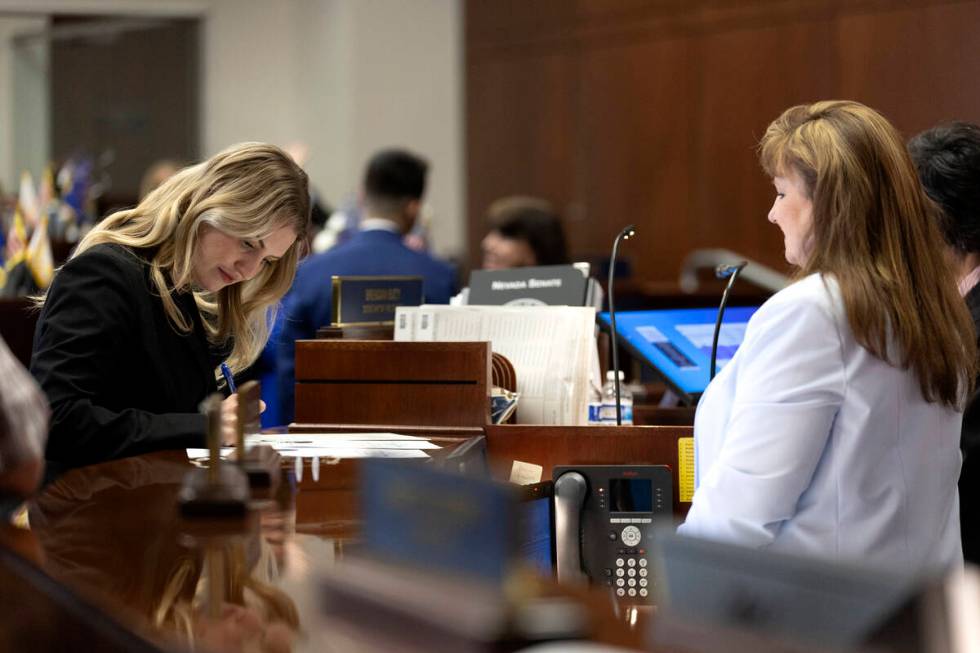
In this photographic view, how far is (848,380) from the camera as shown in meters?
1.93

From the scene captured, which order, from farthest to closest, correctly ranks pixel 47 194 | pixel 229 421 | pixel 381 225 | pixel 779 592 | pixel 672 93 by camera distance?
pixel 672 93 < pixel 47 194 < pixel 381 225 < pixel 229 421 < pixel 779 592

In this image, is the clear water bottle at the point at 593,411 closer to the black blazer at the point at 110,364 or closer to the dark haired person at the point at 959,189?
the dark haired person at the point at 959,189

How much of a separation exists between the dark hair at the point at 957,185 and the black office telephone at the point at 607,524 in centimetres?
84

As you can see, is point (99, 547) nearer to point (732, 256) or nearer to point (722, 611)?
point (722, 611)

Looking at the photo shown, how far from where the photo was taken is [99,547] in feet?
5.38

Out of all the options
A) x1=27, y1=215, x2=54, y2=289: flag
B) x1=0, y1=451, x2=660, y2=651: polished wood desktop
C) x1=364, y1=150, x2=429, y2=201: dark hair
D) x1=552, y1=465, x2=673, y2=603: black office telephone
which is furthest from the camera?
x1=27, y1=215, x2=54, y2=289: flag

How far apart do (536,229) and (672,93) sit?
3.77m

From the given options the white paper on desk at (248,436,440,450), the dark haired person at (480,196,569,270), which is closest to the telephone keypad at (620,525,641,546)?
the white paper on desk at (248,436,440,450)

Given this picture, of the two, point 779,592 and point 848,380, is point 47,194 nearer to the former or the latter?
point 848,380

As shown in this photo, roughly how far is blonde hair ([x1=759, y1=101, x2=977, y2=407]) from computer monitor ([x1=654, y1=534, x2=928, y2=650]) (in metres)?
0.87

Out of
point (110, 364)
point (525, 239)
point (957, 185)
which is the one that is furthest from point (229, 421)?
point (525, 239)

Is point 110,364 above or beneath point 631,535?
above

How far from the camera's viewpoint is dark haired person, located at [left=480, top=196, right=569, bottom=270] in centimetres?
511

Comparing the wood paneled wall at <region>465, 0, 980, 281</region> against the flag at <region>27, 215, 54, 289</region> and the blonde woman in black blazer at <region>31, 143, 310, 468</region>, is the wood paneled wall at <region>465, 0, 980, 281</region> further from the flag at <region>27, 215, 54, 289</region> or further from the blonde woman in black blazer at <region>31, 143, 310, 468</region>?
the blonde woman in black blazer at <region>31, 143, 310, 468</region>
